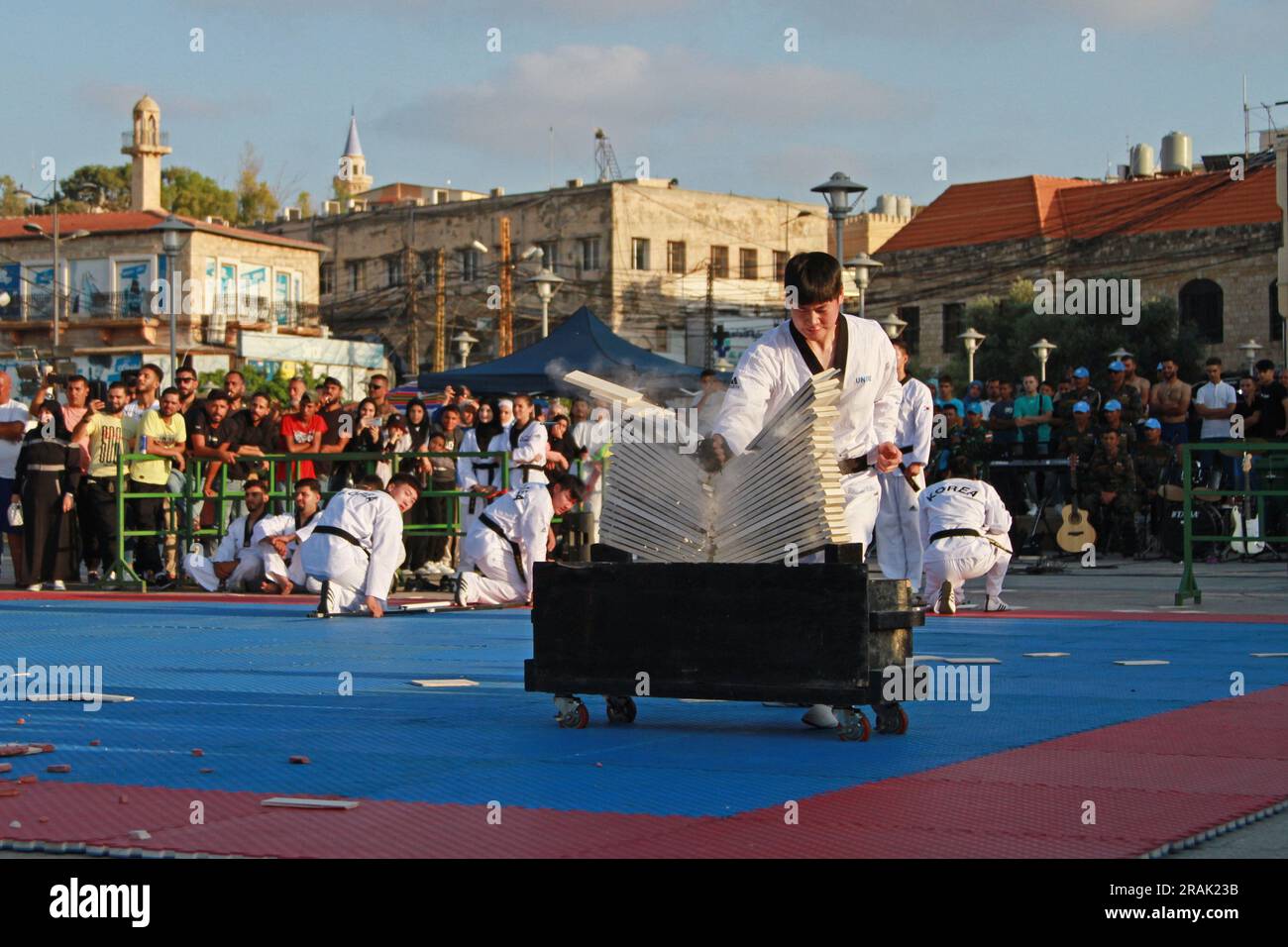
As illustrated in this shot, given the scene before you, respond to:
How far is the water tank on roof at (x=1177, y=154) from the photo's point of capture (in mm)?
64875

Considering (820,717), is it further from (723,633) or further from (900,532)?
(900,532)

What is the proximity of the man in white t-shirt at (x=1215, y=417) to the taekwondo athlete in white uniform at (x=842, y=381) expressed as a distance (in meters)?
12.8

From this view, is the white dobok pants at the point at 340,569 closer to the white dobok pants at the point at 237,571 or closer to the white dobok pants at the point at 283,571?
the white dobok pants at the point at 283,571

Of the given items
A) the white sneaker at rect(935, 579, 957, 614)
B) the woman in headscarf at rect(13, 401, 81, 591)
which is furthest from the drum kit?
the woman in headscarf at rect(13, 401, 81, 591)

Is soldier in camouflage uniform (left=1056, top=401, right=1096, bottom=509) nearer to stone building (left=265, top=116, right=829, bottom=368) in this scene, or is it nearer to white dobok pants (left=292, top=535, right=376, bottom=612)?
white dobok pants (left=292, top=535, right=376, bottom=612)

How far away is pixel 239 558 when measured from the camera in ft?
55.7

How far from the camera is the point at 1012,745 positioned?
21.2 feet

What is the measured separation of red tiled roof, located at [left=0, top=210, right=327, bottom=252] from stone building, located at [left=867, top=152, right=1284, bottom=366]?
1079 inches

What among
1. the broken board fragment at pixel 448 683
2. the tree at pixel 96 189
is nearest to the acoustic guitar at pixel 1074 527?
the broken board fragment at pixel 448 683

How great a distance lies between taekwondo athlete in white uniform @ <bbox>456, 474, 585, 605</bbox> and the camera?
46.7 ft

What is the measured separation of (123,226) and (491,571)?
64.2 m

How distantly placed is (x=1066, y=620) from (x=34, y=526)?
10.4 m

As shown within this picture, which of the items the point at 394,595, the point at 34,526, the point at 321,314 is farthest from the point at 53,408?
the point at 321,314

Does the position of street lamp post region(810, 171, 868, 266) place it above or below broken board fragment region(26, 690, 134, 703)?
above
